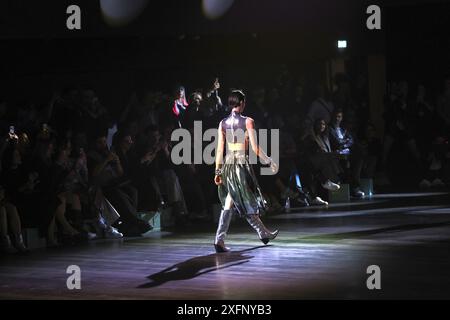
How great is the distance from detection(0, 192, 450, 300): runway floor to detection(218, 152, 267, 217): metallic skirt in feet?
1.50

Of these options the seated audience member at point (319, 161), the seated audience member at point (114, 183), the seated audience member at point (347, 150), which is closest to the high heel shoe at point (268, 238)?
the seated audience member at point (114, 183)

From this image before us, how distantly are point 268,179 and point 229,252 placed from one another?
13.3 feet

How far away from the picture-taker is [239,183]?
7.91 meters

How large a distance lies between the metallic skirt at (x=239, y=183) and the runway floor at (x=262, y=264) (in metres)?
0.46

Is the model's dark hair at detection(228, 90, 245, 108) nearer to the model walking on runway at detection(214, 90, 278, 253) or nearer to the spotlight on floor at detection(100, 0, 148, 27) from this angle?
the model walking on runway at detection(214, 90, 278, 253)

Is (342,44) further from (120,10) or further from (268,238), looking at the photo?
(268,238)

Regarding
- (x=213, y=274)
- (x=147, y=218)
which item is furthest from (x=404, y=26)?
(x=213, y=274)

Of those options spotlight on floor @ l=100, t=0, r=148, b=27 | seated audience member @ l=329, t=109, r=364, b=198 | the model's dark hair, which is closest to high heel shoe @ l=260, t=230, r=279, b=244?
the model's dark hair

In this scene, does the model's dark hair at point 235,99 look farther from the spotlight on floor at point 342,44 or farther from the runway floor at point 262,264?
the spotlight on floor at point 342,44

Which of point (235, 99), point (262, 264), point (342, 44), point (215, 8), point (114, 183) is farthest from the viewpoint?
point (342, 44)

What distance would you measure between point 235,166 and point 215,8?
510 centimetres

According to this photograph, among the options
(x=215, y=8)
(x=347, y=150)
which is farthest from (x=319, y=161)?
(x=215, y=8)

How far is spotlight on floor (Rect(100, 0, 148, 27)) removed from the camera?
37.8ft

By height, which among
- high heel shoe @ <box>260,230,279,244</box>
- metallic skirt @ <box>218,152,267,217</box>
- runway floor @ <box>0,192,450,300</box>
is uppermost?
metallic skirt @ <box>218,152,267,217</box>
